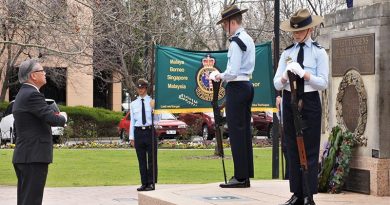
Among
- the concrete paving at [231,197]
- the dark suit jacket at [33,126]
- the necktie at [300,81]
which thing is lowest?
the concrete paving at [231,197]

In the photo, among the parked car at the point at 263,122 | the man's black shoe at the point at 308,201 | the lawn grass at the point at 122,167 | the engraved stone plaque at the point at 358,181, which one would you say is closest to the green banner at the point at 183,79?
the lawn grass at the point at 122,167

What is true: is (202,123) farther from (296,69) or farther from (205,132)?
(296,69)

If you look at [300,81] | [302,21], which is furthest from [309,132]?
[302,21]

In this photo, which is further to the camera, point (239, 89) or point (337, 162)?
point (239, 89)

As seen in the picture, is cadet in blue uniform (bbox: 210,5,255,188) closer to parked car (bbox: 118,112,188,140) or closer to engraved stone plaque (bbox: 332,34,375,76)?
engraved stone plaque (bbox: 332,34,375,76)

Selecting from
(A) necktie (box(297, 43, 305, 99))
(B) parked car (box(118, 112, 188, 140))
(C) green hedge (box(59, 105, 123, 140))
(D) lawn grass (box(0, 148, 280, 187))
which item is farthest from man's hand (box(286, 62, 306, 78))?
(C) green hedge (box(59, 105, 123, 140))

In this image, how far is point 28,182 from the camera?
30.5ft

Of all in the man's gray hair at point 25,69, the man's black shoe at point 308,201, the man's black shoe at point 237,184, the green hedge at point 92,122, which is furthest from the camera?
the green hedge at point 92,122

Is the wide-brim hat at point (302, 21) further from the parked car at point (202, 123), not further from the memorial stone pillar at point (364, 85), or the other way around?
the parked car at point (202, 123)

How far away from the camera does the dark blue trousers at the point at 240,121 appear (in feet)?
33.8

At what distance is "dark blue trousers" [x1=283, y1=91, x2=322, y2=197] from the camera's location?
841 centimetres

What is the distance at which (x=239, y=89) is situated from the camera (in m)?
10.2

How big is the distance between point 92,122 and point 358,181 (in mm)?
31487

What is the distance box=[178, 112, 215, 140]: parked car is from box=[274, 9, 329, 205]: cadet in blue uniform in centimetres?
2763
